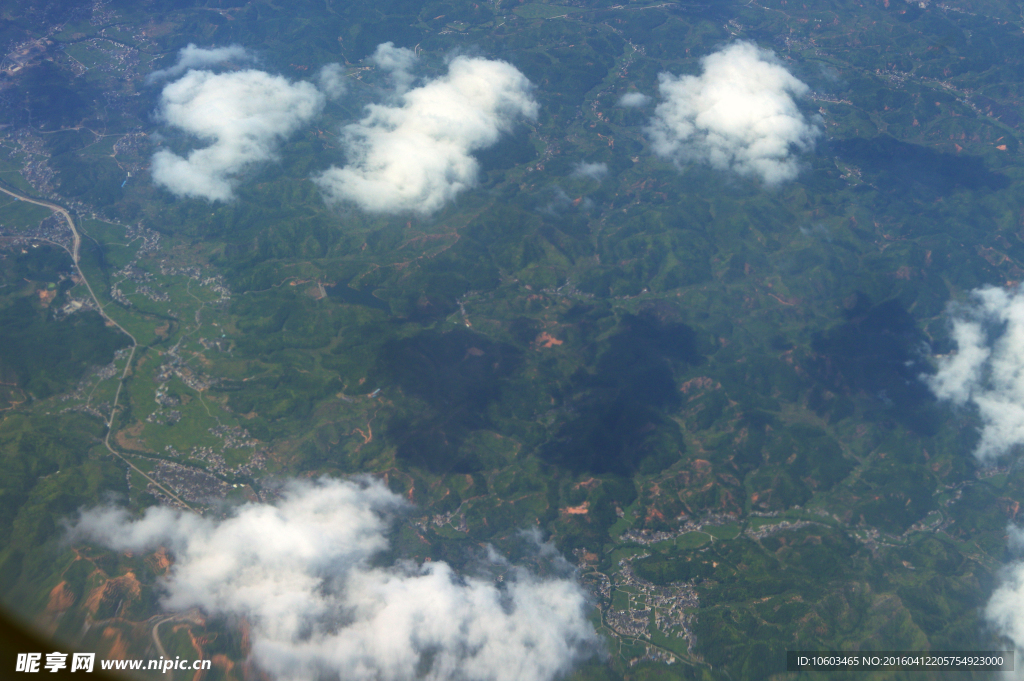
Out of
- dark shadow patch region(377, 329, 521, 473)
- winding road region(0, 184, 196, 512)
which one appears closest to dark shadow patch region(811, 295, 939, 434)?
dark shadow patch region(377, 329, 521, 473)

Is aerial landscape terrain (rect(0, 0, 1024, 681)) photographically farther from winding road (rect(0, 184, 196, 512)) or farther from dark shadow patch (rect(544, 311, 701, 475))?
winding road (rect(0, 184, 196, 512))

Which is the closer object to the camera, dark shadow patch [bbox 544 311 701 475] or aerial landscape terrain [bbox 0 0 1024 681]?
aerial landscape terrain [bbox 0 0 1024 681]

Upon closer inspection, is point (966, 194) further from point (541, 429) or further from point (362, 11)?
point (362, 11)

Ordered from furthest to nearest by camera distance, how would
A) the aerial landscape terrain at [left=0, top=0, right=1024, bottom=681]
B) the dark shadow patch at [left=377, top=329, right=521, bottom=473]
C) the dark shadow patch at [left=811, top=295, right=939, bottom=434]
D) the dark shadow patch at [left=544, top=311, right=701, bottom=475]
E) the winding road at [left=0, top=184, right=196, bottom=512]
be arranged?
the dark shadow patch at [left=811, top=295, right=939, bottom=434] < the dark shadow patch at [left=544, top=311, right=701, bottom=475] < the dark shadow patch at [left=377, top=329, right=521, bottom=473] < the winding road at [left=0, top=184, right=196, bottom=512] < the aerial landscape terrain at [left=0, top=0, right=1024, bottom=681]

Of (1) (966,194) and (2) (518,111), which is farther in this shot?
(2) (518,111)

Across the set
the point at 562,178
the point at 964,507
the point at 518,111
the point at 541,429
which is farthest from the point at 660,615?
the point at 518,111

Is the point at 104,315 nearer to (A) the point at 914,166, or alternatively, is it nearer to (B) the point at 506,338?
(B) the point at 506,338

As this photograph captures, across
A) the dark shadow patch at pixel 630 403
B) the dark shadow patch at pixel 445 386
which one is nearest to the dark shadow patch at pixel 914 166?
the dark shadow patch at pixel 630 403

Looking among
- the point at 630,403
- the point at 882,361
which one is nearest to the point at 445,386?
the point at 630,403
